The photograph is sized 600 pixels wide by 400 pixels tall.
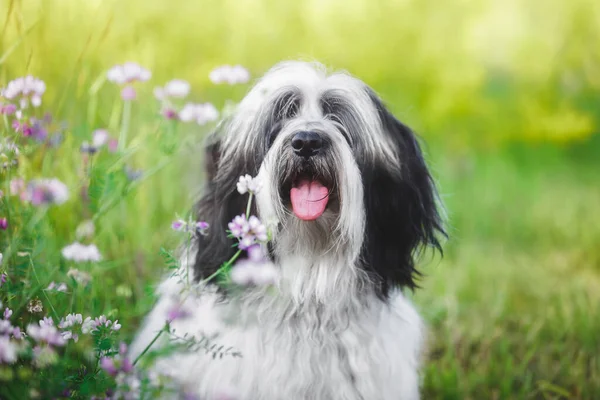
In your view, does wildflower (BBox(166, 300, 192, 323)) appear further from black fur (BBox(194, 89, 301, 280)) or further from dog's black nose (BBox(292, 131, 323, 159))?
dog's black nose (BBox(292, 131, 323, 159))

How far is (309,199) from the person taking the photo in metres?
2.07

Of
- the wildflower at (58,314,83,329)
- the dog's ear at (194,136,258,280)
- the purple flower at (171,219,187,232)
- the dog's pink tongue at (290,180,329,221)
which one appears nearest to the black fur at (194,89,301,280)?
the dog's ear at (194,136,258,280)

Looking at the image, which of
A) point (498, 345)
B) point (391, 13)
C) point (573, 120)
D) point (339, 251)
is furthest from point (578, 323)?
point (391, 13)

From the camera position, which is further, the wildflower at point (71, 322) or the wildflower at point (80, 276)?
the wildflower at point (80, 276)

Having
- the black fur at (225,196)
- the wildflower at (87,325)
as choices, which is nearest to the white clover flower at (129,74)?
the black fur at (225,196)

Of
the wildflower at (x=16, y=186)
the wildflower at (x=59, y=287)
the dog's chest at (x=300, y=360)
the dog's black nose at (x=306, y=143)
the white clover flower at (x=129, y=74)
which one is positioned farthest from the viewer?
the white clover flower at (x=129, y=74)

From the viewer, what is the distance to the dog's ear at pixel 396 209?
2248 mm

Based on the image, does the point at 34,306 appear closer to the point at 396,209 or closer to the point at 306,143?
the point at 306,143

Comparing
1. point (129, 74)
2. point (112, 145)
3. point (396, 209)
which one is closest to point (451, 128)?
point (112, 145)

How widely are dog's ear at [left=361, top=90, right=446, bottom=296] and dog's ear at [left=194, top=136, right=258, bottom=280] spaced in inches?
16.3

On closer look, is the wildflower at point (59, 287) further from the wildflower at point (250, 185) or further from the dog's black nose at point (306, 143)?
the dog's black nose at point (306, 143)

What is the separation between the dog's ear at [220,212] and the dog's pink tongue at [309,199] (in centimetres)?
18

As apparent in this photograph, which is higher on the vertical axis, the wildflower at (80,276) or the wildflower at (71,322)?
the wildflower at (80,276)

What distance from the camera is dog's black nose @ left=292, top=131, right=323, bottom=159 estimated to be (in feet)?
6.46
